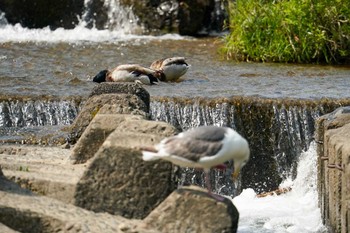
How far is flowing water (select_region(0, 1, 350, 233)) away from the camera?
1264 centimetres

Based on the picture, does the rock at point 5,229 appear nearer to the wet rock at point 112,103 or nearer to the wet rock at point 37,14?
the wet rock at point 112,103

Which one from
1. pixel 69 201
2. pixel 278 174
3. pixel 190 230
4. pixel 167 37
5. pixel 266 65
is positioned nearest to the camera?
pixel 190 230

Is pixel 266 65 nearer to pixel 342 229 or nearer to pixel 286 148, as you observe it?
pixel 286 148

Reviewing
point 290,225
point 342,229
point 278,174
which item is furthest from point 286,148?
point 342,229

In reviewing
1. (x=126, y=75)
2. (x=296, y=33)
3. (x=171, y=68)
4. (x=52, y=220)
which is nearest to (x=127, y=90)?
(x=52, y=220)

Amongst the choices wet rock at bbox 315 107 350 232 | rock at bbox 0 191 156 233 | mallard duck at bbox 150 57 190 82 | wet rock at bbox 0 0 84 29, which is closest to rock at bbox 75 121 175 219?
rock at bbox 0 191 156 233

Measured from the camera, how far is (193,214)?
7.00 metres

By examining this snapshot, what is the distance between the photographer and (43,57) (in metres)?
18.9

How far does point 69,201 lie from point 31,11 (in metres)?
16.3

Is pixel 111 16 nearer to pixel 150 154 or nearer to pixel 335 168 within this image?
pixel 335 168

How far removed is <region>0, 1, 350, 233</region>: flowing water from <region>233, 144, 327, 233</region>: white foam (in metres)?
0.01

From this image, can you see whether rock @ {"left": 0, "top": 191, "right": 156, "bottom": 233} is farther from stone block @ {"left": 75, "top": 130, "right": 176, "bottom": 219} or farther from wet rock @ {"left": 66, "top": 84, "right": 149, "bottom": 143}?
wet rock @ {"left": 66, "top": 84, "right": 149, "bottom": 143}

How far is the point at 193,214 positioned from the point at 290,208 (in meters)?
5.51

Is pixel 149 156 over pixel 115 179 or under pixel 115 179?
over
